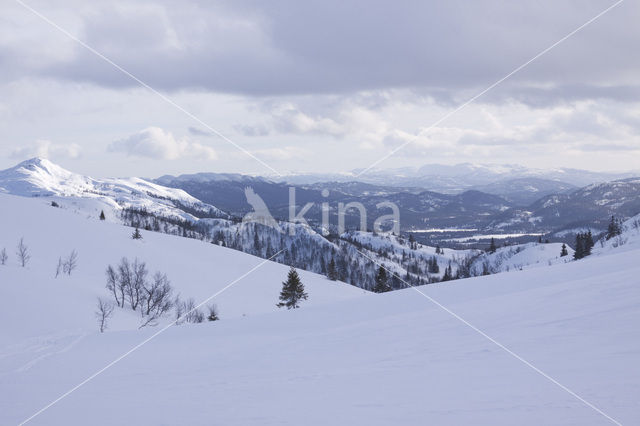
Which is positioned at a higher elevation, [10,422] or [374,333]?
[374,333]

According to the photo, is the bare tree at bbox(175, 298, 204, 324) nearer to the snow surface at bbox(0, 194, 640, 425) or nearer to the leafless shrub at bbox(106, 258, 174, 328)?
the leafless shrub at bbox(106, 258, 174, 328)

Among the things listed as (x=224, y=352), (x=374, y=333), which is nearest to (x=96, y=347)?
(x=224, y=352)

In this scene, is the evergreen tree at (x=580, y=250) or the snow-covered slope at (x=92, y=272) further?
the evergreen tree at (x=580, y=250)

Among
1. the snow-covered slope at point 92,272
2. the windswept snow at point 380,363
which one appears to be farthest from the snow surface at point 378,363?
the snow-covered slope at point 92,272

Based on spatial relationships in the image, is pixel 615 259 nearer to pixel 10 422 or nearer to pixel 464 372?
pixel 464 372

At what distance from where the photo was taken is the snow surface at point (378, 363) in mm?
7715

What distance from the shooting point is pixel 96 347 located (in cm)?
1966

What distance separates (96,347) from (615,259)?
89.1 ft

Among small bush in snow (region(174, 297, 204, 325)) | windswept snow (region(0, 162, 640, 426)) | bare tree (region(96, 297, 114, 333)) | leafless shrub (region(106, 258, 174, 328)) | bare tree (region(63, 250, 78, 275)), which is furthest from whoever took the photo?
bare tree (region(63, 250, 78, 275))

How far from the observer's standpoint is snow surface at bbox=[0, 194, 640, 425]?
771cm

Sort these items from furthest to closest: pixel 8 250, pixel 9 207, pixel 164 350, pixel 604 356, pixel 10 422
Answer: pixel 9 207 → pixel 8 250 → pixel 164 350 → pixel 10 422 → pixel 604 356

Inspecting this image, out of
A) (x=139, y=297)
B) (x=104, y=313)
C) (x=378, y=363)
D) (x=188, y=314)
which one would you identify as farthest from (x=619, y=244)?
(x=104, y=313)

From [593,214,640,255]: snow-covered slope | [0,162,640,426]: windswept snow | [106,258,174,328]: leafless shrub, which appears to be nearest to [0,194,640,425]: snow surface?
[0,162,640,426]: windswept snow

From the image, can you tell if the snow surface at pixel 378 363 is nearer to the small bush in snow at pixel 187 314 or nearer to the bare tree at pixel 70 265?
the small bush in snow at pixel 187 314
